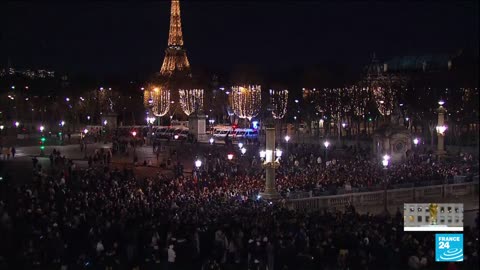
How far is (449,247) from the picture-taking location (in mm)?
12727

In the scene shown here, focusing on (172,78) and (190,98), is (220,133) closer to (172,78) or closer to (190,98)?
(190,98)

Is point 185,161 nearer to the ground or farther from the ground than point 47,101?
nearer to the ground

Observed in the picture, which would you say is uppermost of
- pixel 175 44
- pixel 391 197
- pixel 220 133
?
pixel 175 44

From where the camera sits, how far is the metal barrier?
23.5m

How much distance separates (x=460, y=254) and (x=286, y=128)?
51.0 meters

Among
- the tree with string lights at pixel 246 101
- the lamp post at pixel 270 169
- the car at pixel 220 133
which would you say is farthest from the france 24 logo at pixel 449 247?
the tree with string lights at pixel 246 101

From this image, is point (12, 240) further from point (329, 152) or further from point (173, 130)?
point (173, 130)

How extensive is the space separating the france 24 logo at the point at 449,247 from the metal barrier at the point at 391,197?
10.1 m

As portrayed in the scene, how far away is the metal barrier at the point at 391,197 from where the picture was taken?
23.5m

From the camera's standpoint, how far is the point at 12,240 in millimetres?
14398

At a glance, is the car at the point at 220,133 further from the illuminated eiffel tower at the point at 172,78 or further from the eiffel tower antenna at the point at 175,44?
the eiffel tower antenna at the point at 175,44

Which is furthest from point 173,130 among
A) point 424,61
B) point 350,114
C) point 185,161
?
point 424,61

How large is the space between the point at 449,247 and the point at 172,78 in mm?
68906

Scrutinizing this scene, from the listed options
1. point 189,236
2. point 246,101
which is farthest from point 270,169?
point 246,101
